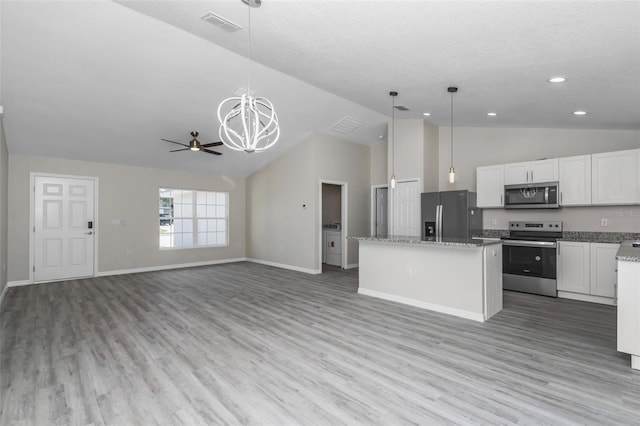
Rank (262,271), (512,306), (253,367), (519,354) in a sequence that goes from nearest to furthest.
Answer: (253,367) → (519,354) → (512,306) → (262,271)

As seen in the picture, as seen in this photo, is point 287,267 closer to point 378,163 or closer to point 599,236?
point 378,163

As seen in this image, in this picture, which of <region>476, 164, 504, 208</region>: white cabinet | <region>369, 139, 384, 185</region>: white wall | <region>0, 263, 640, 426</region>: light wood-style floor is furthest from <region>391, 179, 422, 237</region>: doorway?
<region>0, 263, 640, 426</region>: light wood-style floor

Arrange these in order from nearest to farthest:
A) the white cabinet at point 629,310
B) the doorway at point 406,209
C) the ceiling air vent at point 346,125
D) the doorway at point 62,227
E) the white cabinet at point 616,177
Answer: the white cabinet at point 629,310 < the white cabinet at point 616,177 < the doorway at point 62,227 < the doorway at point 406,209 < the ceiling air vent at point 346,125

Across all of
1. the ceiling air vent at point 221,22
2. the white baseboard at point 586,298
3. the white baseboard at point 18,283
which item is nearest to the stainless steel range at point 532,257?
the white baseboard at point 586,298

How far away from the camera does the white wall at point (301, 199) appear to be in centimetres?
695

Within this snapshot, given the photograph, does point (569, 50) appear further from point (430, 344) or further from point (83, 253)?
point (83, 253)

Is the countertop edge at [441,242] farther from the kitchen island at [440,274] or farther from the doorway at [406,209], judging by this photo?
the doorway at [406,209]

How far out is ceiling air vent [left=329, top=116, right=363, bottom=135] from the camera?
21.6ft

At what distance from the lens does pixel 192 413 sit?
2.04m

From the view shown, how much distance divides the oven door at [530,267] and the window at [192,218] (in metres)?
6.37

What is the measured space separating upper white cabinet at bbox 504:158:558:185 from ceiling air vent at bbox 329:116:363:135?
2896 mm

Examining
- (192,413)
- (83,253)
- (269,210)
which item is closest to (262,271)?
(269,210)

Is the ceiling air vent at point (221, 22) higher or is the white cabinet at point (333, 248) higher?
the ceiling air vent at point (221, 22)

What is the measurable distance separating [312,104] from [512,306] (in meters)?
4.39
